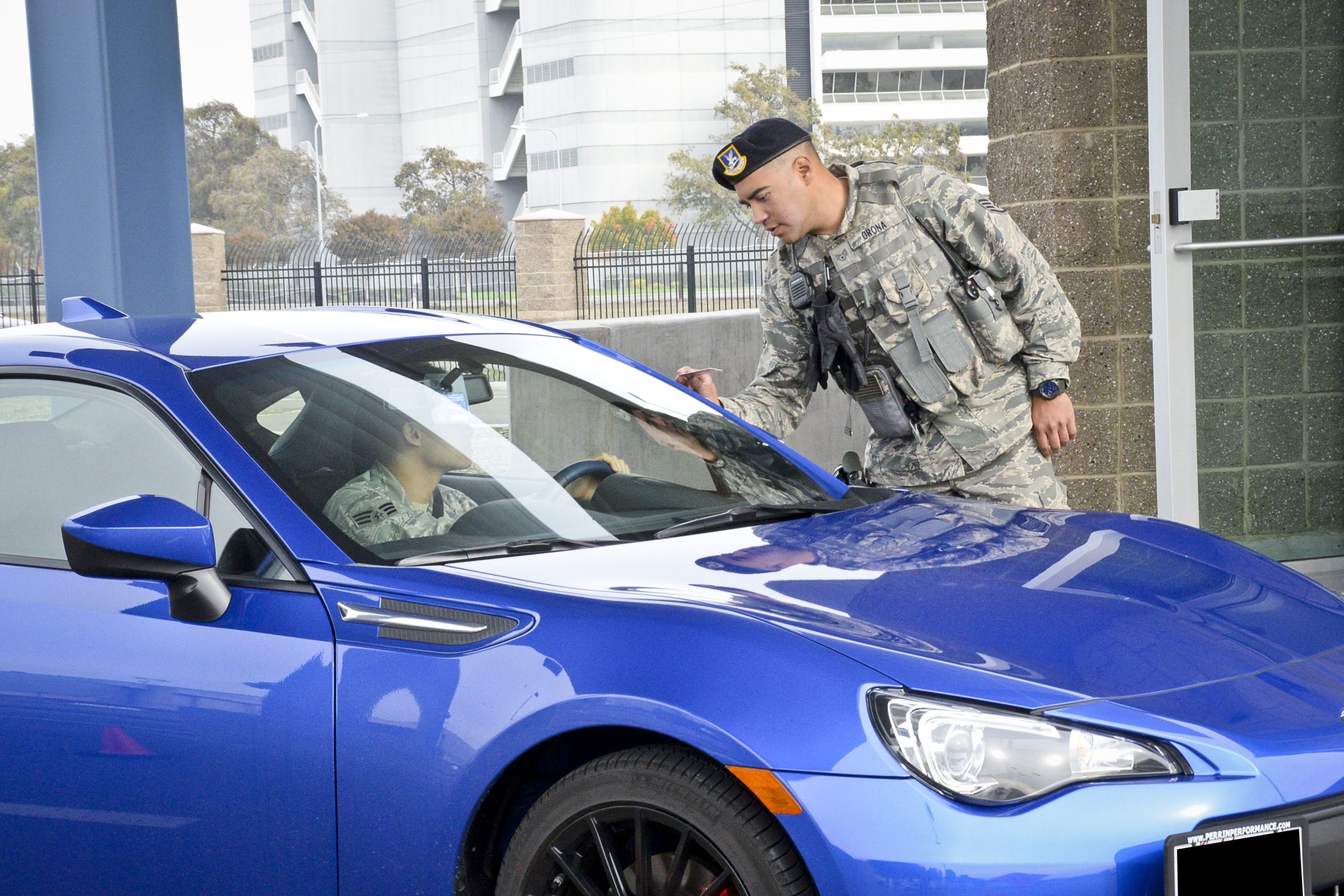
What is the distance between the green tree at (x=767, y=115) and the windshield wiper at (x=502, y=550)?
66162mm

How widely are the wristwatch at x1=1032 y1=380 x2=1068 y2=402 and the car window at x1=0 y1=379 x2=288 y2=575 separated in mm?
2239

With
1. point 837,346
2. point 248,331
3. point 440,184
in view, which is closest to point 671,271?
point 837,346

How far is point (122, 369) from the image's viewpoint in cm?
268

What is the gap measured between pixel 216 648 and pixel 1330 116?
4741 millimetres

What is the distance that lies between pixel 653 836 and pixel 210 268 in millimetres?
24110

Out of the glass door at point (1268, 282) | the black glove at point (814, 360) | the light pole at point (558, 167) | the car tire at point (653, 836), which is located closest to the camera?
the car tire at point (653, 836)

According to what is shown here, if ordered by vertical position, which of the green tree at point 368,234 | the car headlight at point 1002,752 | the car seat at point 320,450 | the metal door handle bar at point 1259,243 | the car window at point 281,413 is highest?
the green tree at point 368,234

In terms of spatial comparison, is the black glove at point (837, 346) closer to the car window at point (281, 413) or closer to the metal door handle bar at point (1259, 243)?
the car window at point (281, 413)

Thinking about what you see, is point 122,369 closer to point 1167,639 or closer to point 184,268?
point 1167,639

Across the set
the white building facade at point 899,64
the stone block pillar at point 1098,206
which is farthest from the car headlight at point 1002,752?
the white building facade at point 899,64

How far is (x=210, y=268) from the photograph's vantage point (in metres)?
24.6

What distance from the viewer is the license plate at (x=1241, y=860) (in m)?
1.79

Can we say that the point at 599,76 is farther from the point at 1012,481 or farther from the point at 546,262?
the point at 1012,481

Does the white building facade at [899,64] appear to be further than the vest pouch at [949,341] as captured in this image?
Yes
